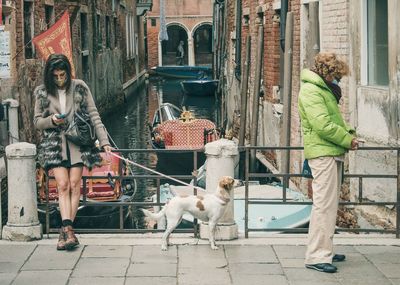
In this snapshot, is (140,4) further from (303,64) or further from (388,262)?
(388,262)

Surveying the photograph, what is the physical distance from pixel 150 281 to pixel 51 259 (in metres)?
0.97

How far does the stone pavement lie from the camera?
5898 mm

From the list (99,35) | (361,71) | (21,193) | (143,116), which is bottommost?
(143,116)

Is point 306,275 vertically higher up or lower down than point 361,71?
lower down

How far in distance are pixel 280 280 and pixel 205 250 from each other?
984 mm

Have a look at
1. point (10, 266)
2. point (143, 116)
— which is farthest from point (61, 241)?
point (143, 116)

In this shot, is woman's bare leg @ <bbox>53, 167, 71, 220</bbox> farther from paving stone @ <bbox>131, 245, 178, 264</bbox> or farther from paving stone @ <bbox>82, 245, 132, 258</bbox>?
paving stone @ <bbox>131, 245, 178, 264</bbox>

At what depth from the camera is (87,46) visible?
23.6 m

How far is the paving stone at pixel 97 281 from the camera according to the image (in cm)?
581

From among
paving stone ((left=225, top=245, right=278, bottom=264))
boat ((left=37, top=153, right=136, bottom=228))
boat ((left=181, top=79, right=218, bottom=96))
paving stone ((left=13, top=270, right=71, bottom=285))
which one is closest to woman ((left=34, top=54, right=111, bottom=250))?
paving stone ((left=13, top=270, right=71, bottom=285))

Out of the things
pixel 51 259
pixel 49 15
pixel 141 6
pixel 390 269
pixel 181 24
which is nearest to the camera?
pixel 390 269

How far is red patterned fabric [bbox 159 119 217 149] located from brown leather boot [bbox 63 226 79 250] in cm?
946

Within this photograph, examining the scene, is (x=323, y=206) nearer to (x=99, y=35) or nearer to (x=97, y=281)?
(x=97, y=281)

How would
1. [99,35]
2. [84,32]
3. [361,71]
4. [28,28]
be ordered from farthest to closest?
[99,35]
[84,32]
[28,28]
[361,71]
